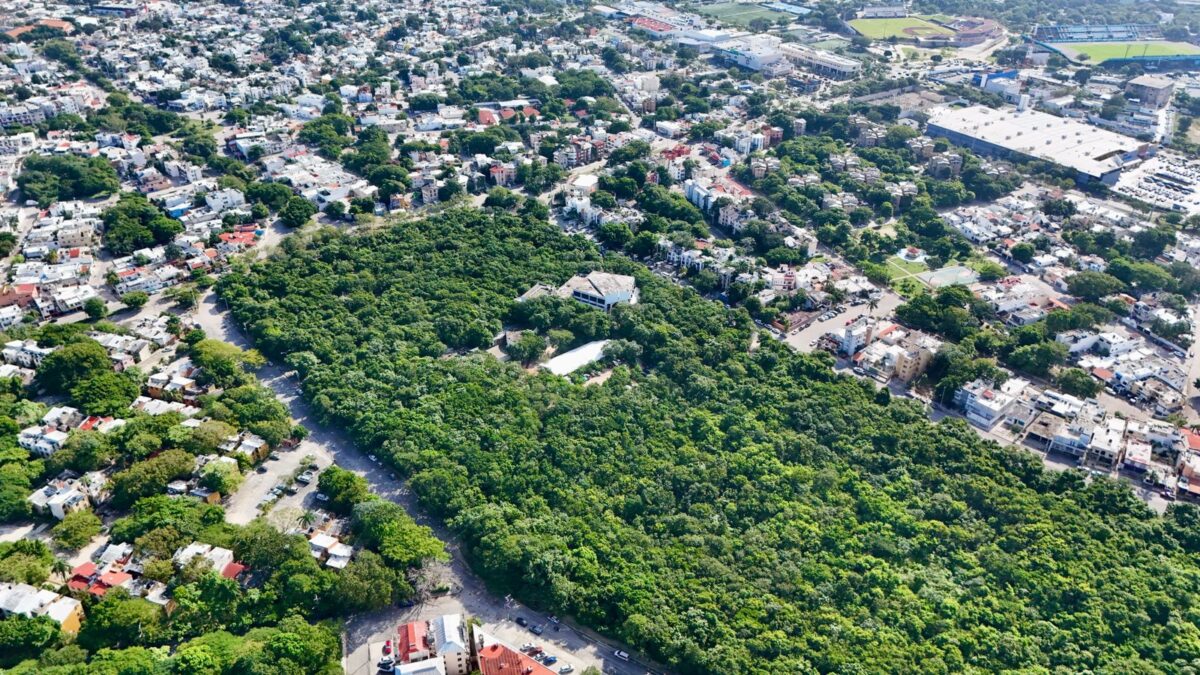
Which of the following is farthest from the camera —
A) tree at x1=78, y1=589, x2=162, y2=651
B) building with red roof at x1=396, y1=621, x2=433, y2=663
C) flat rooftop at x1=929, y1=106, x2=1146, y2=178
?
flat rooftop at x1=929, y1=106, x2=1146, y2=178

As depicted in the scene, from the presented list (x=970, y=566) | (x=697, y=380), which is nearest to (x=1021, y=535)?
(x=970, y=566)

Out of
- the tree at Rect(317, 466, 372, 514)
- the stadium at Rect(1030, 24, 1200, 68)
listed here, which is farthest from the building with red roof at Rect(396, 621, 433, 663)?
the stadium at Rect(1030, 24, 1200, 68)

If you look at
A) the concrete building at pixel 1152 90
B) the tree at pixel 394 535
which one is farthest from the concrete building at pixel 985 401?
the concrete building at pixel 1152 90

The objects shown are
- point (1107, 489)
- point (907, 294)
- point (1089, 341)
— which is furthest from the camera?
point (907, 294)

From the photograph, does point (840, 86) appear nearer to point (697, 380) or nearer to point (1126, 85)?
point (1126, 85)

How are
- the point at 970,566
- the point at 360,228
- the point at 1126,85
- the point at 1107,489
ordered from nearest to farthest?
the point at 970,566 → the point at 1107,489 → the point at 360,228 → the point at 1126,85

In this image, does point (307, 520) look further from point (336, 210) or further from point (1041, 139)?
point (1041, 139)

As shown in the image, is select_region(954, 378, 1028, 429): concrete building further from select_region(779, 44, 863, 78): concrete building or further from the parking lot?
select_region(779, 44, 863, 78): concrete building
